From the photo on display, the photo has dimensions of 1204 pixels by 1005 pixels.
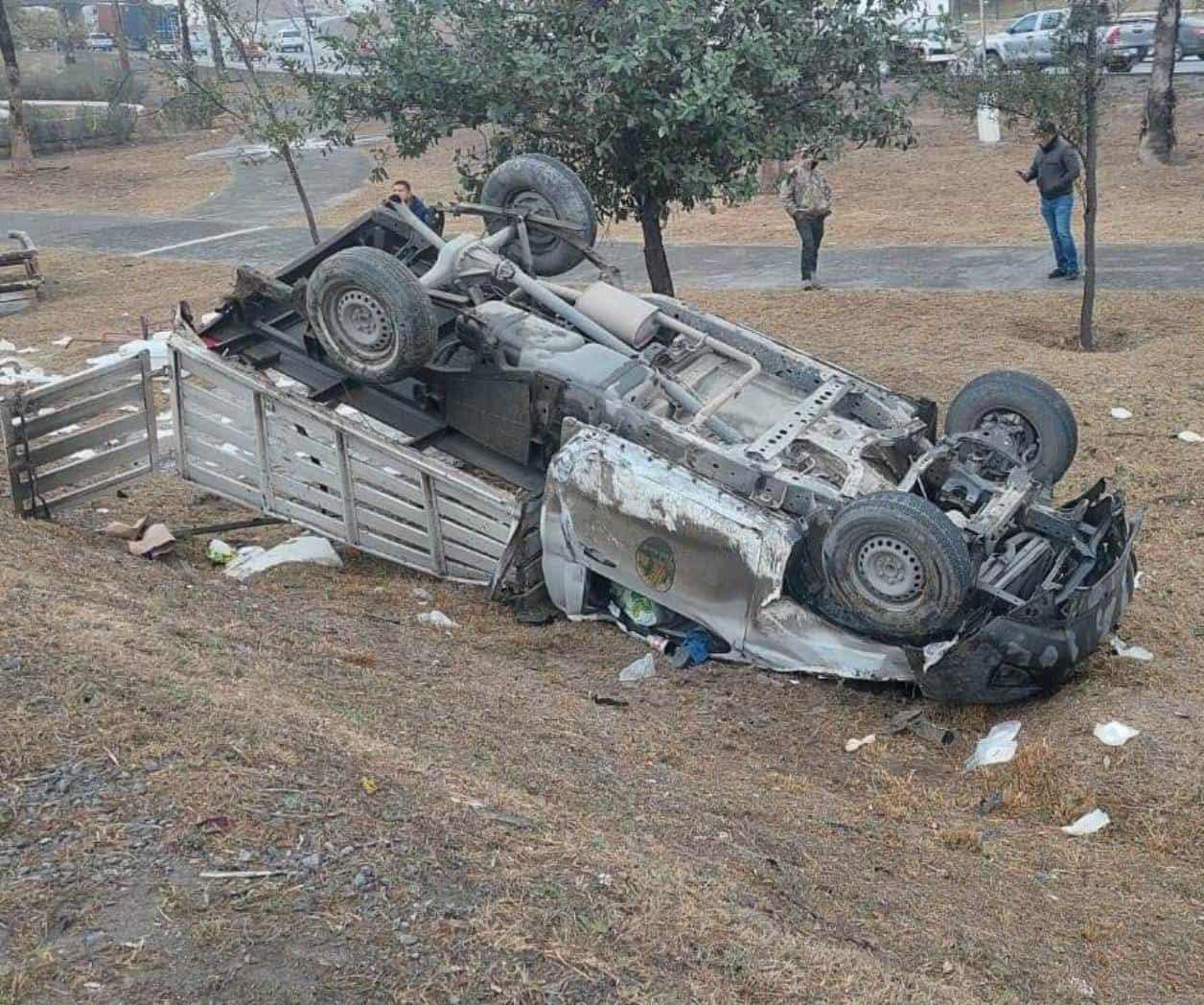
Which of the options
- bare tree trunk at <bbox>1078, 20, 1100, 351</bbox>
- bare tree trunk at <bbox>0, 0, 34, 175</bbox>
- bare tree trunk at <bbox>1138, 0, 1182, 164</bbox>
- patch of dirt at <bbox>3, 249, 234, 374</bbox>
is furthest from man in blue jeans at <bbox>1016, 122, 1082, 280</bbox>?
bare tree trunk at <bbox>0, 0, 34, 175</bbox>

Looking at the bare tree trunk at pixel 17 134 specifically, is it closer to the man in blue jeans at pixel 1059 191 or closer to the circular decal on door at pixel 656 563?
the man in blue jeans at pixel 1059 191

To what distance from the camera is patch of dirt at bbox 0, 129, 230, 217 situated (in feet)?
81.3

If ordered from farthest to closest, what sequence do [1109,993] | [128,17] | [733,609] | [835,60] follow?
[128,17] < [835,60] < [733,609] < [1109,993]

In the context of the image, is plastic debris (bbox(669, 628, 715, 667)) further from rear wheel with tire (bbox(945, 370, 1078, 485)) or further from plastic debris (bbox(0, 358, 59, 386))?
plastic debris (bbox(0, 358, 59, 386))

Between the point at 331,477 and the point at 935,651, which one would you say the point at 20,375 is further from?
the point at 935,651

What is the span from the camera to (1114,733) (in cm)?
550

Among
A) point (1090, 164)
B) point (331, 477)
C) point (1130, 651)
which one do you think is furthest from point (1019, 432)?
point (1090, 164)

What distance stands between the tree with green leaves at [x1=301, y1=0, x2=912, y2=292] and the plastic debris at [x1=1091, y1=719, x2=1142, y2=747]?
4.95 metres

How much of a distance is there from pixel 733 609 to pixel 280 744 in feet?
7.78

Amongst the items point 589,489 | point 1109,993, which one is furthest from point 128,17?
point 1109,993

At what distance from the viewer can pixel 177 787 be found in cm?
430

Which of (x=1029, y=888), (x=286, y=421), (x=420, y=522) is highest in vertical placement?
(x=286, y=421)

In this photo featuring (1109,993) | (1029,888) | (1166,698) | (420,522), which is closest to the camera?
(1109,993)

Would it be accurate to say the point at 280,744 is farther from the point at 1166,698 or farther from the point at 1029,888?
the point at 1166,698
